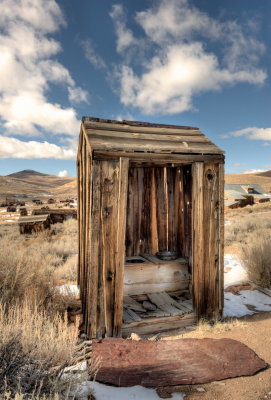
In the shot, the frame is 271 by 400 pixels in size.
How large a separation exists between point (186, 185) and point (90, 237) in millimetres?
2102

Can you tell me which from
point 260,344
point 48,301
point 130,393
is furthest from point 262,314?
point 48,301

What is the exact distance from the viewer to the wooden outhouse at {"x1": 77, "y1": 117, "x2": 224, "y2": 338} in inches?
142

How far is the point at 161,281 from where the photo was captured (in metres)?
5.05

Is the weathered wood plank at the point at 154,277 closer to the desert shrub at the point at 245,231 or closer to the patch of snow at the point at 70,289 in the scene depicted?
the patch of snow at the point at 70,289

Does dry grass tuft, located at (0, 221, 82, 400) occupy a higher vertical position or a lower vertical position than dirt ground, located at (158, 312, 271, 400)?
higher

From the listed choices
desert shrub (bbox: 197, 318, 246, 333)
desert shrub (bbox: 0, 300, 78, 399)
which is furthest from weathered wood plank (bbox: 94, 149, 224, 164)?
desert shrub (bbox: 197, 318, 246, 333)

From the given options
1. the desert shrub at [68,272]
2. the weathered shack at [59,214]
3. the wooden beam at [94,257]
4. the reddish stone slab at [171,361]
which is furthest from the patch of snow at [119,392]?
the weathered shack at [59,214]

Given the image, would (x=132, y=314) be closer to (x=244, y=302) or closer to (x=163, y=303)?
(x=163, y=303)

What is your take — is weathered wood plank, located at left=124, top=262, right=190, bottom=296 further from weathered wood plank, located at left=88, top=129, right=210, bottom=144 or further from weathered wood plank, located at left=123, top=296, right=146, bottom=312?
weathered wood plank, located at left=88, top=129, right=210, bottom=144

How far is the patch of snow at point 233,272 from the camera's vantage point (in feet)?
20.9

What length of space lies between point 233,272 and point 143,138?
4404 millimetres

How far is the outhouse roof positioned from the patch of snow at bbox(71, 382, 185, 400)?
95.8 inches

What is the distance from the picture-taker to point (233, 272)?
6.92m

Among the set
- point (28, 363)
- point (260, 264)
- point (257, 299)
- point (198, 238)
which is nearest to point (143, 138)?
point (198, 238)
